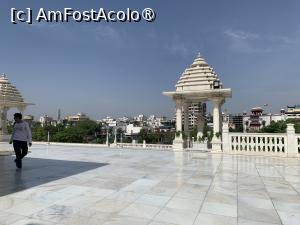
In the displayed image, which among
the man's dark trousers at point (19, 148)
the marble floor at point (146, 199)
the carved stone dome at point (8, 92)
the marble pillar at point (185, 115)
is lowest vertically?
the marble floor at point (146, 199)

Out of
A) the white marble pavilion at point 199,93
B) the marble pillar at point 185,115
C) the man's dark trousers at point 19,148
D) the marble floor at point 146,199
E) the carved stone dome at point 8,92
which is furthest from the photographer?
the carved stone dome at point 8,92

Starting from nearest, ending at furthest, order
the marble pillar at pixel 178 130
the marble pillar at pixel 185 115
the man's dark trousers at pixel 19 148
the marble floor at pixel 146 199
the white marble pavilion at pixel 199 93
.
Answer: the marble floor at pixel 146 199 < the man's dark trousers at pixel 19 148 < the white marble pavilion at pixel 199 93 < the marble pillar at pixel 178 130 < the marble pillar at pixel 185 115

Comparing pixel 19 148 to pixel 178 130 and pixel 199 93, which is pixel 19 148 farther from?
pixel 199 93

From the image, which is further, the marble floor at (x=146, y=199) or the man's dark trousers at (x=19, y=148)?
the man's dark trousers at (x=19, y=148)

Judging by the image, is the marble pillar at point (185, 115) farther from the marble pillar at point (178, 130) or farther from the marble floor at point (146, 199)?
the marble floor at point (146, 199)

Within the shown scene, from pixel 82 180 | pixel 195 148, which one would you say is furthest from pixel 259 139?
pixel 82 180

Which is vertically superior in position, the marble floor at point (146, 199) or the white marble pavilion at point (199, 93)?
the white marble pavilion at point (199, 93)

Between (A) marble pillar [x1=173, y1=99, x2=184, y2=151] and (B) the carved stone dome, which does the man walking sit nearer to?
(A) marble pillar [x1=173, y1=99, x2=184, y2=151]

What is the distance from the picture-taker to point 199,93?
15461 millimetres

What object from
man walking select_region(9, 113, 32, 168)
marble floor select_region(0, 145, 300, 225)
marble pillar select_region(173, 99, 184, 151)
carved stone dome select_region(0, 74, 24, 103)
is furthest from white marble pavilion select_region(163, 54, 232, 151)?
carved stone dome select_region(0, 74, 24, 103)

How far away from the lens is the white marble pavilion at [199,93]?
15.1m

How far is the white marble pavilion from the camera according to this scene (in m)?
15.1

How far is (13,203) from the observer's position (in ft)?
13.2

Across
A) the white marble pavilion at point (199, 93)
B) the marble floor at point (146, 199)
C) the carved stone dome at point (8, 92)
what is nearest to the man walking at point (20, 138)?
the marble floor at point (146, 199)
